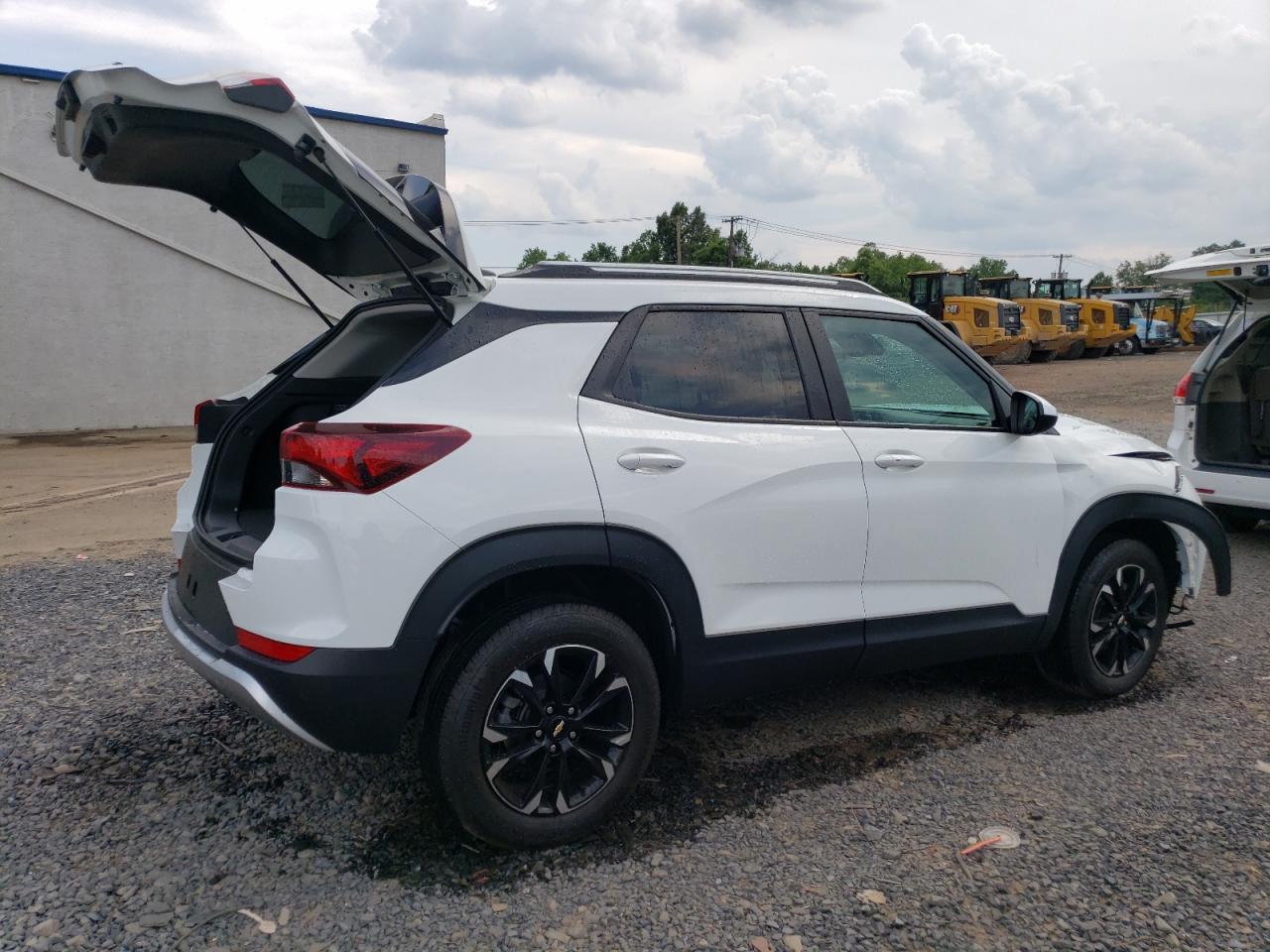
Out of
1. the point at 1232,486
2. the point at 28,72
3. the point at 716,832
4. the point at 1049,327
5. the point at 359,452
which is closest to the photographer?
the point at 359,452

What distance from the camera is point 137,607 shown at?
5.57m

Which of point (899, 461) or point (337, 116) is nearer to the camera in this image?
point (899, 461)

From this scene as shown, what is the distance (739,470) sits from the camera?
3258 mm

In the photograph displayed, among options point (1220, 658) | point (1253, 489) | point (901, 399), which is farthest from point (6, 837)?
point (1253, 489)

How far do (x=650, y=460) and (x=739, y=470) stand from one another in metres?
0.33

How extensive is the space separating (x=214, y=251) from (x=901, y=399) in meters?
14.4

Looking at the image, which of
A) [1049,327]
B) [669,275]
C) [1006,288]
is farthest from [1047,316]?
[669,275]

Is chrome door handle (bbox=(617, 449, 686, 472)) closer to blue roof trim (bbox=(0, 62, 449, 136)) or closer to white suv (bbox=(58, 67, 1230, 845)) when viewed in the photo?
white suv (bbox=(58, 67, 1230, 845))

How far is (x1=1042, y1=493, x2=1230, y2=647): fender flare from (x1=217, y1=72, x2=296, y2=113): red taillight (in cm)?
326

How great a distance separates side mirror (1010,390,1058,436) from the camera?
12.7 feet

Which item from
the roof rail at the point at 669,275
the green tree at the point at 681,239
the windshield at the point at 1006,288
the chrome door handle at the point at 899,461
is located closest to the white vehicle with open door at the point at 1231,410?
the roof rail at the point at 669,275

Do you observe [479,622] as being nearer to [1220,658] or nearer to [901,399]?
[901,399]

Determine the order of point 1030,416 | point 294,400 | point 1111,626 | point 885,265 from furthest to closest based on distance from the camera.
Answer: point 885,265 → point 1111,626 → point 294,400 → point 1030,416

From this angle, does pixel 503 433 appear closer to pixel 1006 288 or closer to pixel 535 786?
pixel 535 786
